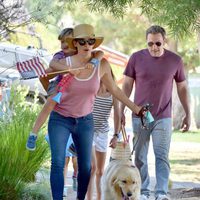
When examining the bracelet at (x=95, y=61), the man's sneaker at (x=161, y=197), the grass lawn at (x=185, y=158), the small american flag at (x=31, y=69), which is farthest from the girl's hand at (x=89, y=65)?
the grass lawn at (x=185, y=158)

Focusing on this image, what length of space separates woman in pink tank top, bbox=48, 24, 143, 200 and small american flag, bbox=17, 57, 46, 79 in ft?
0.97

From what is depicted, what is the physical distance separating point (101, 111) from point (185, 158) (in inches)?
330

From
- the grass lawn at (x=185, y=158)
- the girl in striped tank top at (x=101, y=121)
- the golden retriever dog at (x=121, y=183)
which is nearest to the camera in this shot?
the golden retriever dog at (x=121, y=183)

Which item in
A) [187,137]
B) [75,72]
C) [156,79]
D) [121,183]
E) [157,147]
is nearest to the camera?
[75,72]

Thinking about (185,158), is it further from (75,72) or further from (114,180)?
(75,72)

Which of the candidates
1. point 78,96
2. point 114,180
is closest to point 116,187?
point 114,180

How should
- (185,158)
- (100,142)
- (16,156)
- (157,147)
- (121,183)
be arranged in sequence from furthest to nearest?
(185,158) < (157,147) < (100,142) < (16,156) < (121,183)

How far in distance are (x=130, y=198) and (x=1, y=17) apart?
2190 mm

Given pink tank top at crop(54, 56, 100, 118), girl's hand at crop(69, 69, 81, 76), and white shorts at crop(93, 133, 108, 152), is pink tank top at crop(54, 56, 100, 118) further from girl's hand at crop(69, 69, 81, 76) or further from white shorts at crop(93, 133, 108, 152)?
white shorts at crop(93, 133, 108, 152)

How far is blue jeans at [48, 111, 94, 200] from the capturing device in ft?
19.6

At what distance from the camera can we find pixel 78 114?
6.09 metres

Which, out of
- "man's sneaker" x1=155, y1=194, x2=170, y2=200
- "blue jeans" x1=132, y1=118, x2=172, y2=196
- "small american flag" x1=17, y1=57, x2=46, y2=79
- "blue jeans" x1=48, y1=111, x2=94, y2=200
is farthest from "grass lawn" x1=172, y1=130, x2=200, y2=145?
"small american flag" x1=17, y1=57, x2=46, y2=79

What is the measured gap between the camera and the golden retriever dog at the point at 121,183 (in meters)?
6.19

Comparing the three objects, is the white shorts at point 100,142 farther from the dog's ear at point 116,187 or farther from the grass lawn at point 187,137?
the grass lawn at point 187,137
